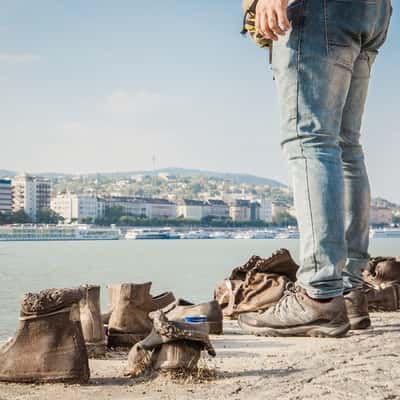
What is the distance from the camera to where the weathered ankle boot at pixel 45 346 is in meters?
2.03

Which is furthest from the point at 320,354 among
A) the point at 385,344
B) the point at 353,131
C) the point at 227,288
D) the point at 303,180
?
the point at 227,288

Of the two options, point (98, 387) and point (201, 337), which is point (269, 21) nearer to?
point (201, 337)

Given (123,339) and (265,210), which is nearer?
(123,339)

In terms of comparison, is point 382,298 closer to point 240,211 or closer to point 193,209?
point 193,209

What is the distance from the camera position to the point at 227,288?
4055 millimetres

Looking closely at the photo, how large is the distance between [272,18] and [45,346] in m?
1.43

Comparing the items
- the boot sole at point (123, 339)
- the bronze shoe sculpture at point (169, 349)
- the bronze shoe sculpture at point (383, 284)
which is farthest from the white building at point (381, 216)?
the bronze shoe sculpture at point (169, 349)

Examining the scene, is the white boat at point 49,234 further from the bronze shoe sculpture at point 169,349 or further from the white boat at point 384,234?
the bronze shoe sculpture at point 169,349

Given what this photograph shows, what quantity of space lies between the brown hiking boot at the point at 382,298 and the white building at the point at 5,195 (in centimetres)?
11312

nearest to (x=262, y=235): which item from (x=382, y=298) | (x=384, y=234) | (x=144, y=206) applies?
(x=384, y=234)

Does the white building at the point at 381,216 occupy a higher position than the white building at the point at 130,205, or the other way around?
the white building at the point at 130,205

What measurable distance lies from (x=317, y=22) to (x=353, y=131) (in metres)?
0.57

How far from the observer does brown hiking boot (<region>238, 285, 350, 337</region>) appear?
287 centimetres

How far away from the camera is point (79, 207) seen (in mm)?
120688
